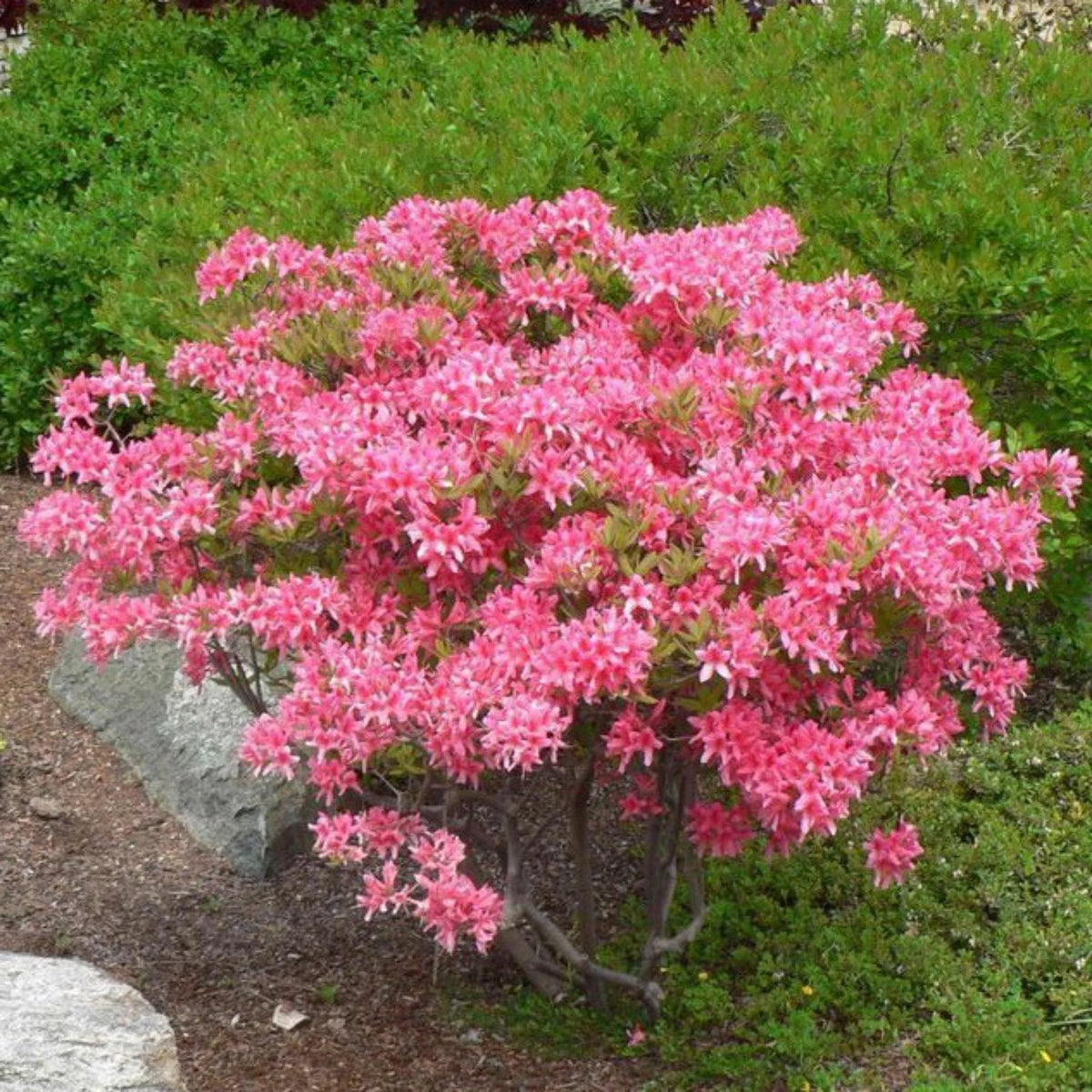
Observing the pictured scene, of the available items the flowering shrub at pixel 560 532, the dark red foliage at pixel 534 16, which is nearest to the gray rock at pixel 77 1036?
the flowering shrub at pixel 560 532

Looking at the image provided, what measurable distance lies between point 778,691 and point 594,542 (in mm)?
431

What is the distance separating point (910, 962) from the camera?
4.01 metres

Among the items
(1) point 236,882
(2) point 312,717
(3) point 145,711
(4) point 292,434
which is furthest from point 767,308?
(3) point 145,711

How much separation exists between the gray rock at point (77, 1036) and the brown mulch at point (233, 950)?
0.68 m

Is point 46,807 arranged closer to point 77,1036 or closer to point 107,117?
point 77,1036

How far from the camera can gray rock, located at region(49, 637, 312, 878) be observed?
4742 millimetres

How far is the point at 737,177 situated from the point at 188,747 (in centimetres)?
228

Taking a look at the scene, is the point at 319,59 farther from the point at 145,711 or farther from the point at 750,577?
the point at 750,577

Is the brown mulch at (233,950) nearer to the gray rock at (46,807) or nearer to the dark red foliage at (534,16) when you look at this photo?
the gray rock at (46,807)

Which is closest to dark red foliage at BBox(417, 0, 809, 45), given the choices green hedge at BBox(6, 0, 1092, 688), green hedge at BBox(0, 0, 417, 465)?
green hedge at BBox(0, 0, 417, 465)

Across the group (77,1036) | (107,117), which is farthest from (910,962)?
(107,117)

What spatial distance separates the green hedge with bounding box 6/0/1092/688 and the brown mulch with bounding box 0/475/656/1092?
1317mm

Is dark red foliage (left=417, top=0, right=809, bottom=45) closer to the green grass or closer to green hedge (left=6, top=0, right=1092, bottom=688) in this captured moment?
green hedge (left=6, top=0, right=1092, bottom=688)

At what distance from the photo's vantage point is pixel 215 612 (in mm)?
3219
